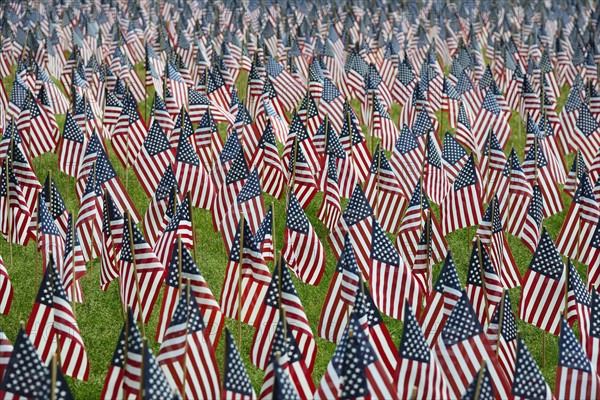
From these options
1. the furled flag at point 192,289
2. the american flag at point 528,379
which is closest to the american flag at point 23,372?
the furled flag at point 192,289

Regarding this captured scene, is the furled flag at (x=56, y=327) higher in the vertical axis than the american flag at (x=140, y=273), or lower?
lower

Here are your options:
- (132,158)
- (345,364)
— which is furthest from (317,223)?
(345,364)

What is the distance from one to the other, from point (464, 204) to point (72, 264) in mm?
6975

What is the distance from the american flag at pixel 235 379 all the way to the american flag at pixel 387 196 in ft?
25.2

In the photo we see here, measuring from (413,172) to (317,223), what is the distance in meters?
2.18

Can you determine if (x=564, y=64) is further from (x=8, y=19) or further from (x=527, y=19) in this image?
(x=8, y=19)

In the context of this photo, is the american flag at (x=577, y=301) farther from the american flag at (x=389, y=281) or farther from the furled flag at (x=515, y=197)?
the furled flag at (x=515, y=197)

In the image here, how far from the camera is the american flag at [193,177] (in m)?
19.0

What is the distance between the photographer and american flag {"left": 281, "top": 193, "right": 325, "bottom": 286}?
52.5 feet

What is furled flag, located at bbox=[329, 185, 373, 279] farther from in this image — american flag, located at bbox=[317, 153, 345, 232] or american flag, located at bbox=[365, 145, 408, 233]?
american flag, located at bbox=[365, 145, 408, 233]

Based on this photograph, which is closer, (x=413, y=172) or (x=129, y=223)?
(x=129, y=223)

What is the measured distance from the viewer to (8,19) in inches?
1339

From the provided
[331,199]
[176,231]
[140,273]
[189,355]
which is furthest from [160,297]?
[189,355]

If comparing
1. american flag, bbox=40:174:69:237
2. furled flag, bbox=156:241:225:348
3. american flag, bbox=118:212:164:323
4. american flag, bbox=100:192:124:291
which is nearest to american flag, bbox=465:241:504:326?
furled flag, bbox=156:241:225:348
